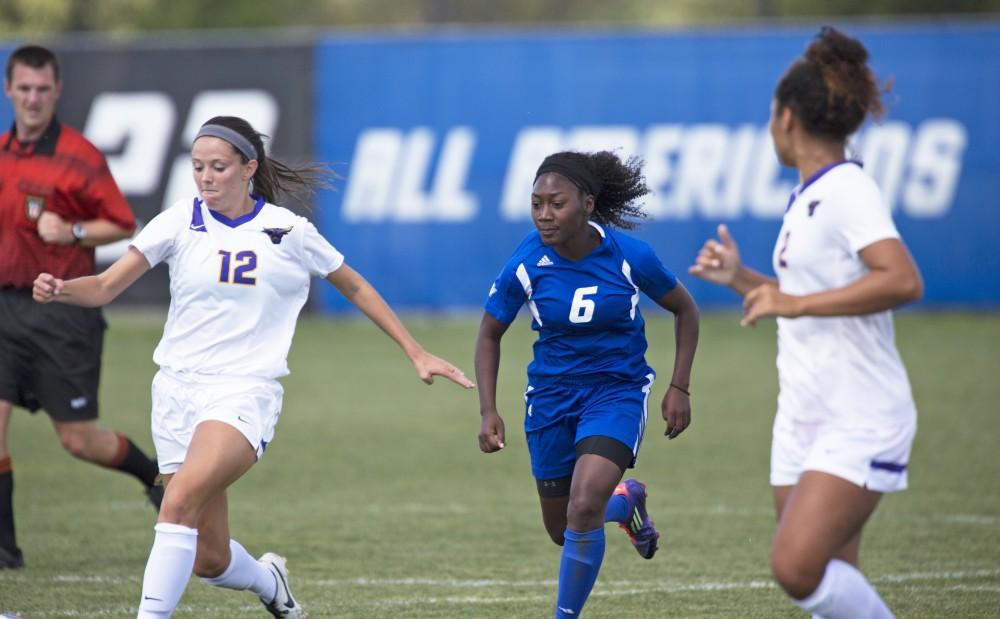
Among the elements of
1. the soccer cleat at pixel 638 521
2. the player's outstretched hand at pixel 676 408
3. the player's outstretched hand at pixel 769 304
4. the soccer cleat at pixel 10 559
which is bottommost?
the soccer cleat at pixel 10 559

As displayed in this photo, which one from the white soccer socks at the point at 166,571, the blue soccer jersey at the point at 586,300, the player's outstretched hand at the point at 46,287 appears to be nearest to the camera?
the white soccer socks at the point at 166,571

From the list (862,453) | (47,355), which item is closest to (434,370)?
(862,453)

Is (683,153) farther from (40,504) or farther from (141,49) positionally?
(40,504)

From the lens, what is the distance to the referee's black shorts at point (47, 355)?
25.0 feet

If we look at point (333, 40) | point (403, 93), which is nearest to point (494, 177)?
point (403, 93)

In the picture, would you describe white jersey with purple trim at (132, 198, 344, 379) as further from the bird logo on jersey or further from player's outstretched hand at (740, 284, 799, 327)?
player's outstretched hand at (740, 284, 799, 327)

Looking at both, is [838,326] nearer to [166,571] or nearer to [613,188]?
[613,188]

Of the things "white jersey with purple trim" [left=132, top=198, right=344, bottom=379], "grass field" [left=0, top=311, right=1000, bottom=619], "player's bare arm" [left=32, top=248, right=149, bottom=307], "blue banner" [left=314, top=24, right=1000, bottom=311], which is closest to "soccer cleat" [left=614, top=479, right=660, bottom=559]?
"grass field" [left=0, top=311, right=1000, bottom=619]

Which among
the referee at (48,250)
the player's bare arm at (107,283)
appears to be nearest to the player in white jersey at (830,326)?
the player's bare arm at (107,283)

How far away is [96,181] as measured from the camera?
772cm

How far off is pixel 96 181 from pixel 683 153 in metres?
12.6

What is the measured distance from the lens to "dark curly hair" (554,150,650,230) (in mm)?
6363

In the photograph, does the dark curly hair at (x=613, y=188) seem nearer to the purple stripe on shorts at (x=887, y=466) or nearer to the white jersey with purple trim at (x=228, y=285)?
the white jersey with purple trim at (x=228, y=285)

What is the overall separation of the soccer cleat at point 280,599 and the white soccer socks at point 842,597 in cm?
242
